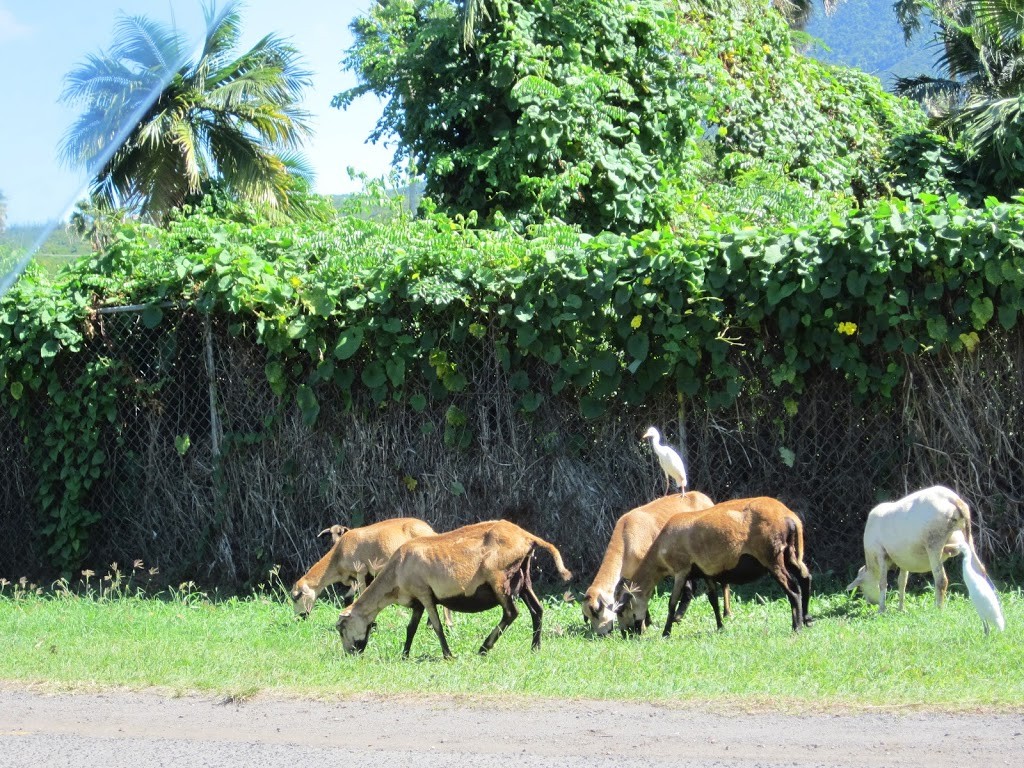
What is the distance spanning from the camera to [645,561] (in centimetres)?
747

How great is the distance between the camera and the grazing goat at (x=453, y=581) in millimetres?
6637

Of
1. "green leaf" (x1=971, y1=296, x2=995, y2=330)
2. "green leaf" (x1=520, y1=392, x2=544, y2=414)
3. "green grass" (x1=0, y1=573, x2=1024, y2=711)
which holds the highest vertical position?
"green leaf" (x1=971, y1=296, x2=995, y2=330)

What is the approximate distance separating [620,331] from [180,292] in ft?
12.9

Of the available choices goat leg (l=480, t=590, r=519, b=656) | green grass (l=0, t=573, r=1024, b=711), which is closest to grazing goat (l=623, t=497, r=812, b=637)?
green grass (l=0, t=573, r=1024, b=711)

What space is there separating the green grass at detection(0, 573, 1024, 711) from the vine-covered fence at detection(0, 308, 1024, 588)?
3.01 feet

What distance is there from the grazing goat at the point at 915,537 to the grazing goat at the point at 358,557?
3056 mm

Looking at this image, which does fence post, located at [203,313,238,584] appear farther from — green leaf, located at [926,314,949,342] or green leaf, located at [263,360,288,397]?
green leaf, located at [926,314,949,342]

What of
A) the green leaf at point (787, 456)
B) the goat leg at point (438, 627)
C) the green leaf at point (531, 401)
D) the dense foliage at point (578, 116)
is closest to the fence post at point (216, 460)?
the green leaf at point (531, 401)

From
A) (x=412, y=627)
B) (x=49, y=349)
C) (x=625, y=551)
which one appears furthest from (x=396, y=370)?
(x=49, y=349)

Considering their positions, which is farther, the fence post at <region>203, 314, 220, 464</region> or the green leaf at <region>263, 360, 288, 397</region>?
the fence post at <region>203, 314, 220, 464</region>

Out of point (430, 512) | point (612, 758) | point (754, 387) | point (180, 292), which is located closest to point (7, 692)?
point (612, 758)

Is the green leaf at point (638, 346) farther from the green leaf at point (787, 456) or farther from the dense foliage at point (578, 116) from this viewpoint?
the dense foliage at point (578, 116)

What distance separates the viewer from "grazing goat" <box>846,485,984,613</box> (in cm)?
726

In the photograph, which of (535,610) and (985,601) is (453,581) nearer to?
(535,610)
